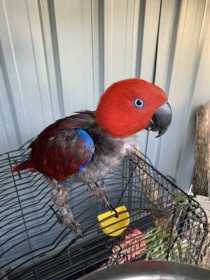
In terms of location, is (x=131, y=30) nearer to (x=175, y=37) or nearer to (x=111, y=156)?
(x=175, y=37)

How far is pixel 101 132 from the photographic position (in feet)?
2.18

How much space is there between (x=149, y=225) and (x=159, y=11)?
2.34 feet

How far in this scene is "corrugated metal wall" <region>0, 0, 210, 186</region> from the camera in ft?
2.57

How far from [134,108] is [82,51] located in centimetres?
37

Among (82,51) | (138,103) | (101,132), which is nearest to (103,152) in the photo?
(101,132)

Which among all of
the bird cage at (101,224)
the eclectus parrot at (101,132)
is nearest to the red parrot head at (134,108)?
the eclectus parrot at (101,132)

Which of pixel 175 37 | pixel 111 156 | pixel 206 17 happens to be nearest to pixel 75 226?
pixel 111 156

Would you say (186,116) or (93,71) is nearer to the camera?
(93,71)

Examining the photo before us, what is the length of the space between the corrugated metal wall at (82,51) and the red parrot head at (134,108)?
0.31m

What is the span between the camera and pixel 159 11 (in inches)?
36.6

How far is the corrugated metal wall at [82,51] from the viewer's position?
2.57 feet

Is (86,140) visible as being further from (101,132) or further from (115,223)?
(115,223)

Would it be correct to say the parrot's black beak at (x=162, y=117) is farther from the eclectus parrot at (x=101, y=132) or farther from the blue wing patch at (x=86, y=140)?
the blue wing patch at (x=86, y=140)

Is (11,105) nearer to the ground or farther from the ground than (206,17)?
nearer to the ground
